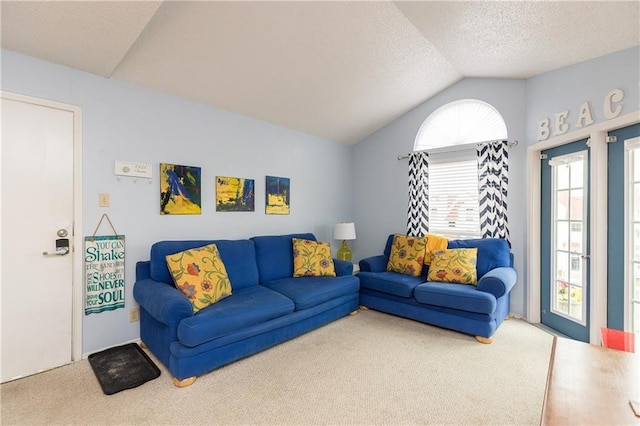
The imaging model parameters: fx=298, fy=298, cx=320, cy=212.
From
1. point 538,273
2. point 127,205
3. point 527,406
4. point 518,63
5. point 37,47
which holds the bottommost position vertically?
point 527,406

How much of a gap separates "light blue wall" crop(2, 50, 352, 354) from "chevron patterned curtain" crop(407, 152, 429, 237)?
172cm

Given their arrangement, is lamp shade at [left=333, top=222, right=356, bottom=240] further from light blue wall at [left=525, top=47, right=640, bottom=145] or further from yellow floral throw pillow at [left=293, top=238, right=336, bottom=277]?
light blue wall at [left=525, top=47, right=640, bottom=145]

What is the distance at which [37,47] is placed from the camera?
2.12 meters

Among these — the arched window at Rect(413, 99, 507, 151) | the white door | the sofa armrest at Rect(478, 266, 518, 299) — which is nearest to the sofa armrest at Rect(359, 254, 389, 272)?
the sofa armrest at Rect(478, 266, 518, 299)

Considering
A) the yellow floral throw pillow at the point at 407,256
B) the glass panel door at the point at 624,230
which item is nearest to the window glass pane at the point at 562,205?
the glass panel door at the point at 624,230

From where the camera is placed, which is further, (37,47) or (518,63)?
(518,63)

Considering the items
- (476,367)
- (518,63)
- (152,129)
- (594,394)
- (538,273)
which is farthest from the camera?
(538,273)

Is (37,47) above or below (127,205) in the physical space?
above

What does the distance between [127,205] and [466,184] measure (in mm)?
3832

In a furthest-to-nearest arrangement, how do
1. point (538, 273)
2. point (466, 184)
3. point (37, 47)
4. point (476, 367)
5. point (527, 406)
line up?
point (466, 184) < point (538, 273) < point (476, 367) < point (37, 47) < point (527, 406)

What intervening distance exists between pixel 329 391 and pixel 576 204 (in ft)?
9.29

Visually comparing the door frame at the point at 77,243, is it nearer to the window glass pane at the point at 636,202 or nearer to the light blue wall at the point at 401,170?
the light blue wall at the point at 401,170

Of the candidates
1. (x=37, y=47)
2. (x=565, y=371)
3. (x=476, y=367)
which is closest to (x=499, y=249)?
(x=476, y=367)

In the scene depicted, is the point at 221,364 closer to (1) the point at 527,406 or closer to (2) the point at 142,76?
(1) the point at 527,406
